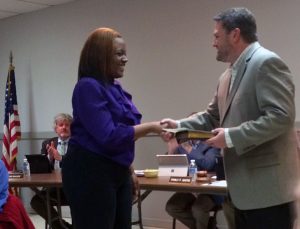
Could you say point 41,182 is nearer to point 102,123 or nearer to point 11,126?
point 102,123

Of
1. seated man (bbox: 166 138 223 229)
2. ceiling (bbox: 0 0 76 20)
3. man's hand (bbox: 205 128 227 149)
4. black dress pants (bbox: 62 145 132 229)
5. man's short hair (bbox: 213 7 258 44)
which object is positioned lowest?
seated man (bbox: 166 138 223 229)

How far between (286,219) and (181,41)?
3611 mm

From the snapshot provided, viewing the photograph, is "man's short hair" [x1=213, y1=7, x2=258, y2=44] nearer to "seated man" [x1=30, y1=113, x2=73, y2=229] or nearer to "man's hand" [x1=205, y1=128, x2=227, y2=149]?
"man's hand" [x1=205, y1=128, x2=227, y2=149]

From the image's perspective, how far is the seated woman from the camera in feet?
10.6

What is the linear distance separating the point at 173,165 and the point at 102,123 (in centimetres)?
206

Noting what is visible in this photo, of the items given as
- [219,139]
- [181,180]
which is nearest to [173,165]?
[181,180]

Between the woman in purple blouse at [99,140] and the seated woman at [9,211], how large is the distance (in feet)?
4.47

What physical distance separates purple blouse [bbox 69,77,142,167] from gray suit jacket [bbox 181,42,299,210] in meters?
0.45

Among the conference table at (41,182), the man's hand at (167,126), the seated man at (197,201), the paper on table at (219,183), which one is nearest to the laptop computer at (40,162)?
the conference table at (41,182)

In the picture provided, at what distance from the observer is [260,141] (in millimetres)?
1746

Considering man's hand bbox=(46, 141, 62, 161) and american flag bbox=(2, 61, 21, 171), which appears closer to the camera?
man's hand bbox=(46, 141, 62, 161)

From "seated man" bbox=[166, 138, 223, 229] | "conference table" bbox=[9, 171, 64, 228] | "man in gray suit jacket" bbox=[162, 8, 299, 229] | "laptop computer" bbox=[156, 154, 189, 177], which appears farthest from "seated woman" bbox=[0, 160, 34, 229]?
"man in gray suit jacket" bbox=[162, 8, 299, 229]

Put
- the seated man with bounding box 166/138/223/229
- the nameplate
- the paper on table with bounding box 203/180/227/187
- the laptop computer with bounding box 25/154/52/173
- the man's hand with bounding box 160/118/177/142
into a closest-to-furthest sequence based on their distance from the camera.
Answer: the man's hand with bounding box 160/118/177/142 < the paper on table with bounding box 203/180/227/187 < the nameplate < the seated man with bounding box 166/138/223/229 < the laptop computer with bounding box 25/154/52/173

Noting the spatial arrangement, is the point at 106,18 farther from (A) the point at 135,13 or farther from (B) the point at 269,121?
(B) the point at 269,121
